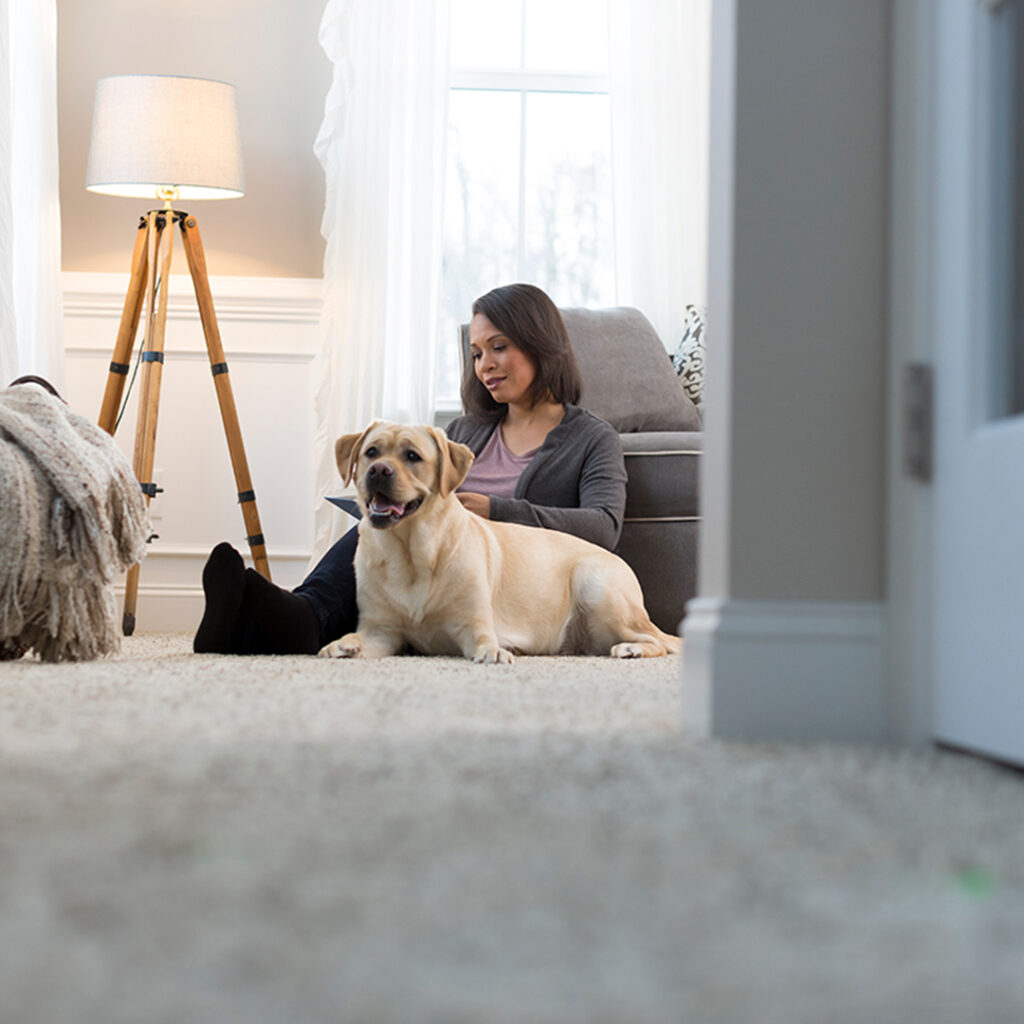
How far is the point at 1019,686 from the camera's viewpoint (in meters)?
0.99

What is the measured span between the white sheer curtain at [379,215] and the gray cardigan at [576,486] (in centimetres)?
118

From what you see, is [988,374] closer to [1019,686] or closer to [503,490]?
[1019,686]

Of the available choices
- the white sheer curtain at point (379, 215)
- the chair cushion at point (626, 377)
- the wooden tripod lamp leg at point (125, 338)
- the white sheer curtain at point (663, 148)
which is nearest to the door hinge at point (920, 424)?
the chair cushion at point (626, 377)

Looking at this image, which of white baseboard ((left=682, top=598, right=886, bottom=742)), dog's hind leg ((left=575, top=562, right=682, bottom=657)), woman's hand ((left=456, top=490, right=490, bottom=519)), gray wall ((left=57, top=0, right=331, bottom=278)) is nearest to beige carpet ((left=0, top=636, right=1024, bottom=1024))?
white baseboard ((left=682, top=598, right=886, bottom=742))

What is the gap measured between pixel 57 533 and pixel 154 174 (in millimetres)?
1675

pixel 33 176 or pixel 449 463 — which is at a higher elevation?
pixel 33 176

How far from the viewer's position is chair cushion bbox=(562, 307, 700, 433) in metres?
3.41

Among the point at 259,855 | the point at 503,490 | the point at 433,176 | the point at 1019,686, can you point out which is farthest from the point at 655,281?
the point at 259,855

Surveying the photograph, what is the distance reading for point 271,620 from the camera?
2197mm

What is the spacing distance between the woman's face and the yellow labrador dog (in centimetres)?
48

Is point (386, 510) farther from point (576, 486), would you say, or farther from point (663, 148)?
point (663, 148)

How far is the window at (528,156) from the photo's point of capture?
13.9ft

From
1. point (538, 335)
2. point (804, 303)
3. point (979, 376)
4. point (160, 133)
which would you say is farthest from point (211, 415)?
point (979, 376)

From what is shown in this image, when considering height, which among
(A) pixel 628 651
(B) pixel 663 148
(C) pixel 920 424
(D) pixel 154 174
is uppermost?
(B) pixel 663 148
